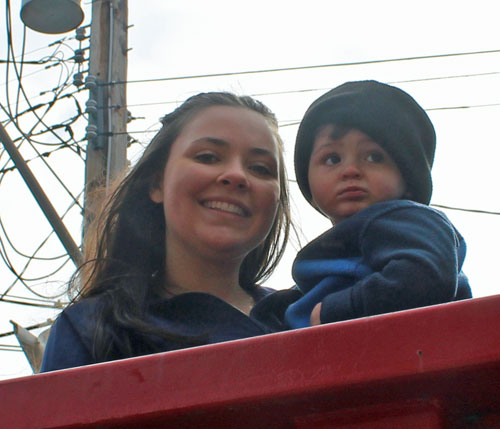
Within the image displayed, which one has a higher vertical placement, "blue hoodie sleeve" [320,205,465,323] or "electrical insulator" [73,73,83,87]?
"electrical insulator" [73,73,83,87]

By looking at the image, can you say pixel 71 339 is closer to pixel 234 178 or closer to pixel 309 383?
pixel 234 178

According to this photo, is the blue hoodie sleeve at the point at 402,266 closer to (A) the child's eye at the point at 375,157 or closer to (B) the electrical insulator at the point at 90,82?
(A) the child's eye at the point at 375,157

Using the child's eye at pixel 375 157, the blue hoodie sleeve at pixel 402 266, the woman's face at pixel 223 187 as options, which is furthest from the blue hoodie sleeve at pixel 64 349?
the child's eye at pixel 375 157

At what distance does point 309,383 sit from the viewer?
89 cm

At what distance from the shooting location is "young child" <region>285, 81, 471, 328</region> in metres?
1.62

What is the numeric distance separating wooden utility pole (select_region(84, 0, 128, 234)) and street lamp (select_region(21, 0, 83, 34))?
463 mm

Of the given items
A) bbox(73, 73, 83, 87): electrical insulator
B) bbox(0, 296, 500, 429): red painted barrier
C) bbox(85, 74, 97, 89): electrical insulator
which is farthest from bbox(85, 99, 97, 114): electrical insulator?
bbox(0, 296, 500, 429): red painted barrier

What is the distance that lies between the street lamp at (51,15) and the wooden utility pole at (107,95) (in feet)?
1.52

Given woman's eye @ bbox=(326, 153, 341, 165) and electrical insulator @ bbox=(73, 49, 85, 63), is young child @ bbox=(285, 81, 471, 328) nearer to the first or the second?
woman's eye @ bbox=(326, 153, 341, 165)

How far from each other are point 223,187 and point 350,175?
313 mm

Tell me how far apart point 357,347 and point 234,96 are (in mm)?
1540

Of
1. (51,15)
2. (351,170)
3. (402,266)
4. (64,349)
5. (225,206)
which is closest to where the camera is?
(402,266)

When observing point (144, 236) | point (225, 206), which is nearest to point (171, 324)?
point (225, 206)

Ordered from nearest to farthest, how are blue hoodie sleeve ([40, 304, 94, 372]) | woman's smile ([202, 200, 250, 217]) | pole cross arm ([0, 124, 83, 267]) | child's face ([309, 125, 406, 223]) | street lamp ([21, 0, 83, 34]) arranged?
blue hoodie sleeve ([40, 304, 94, 372]), child's face ([309, 125, 406, 223]), woman's smile ([202, 200, 250, 217]), pole cross arm ([0, 124, 83, 267]), street lamp ([21, 0, 83, 34])
